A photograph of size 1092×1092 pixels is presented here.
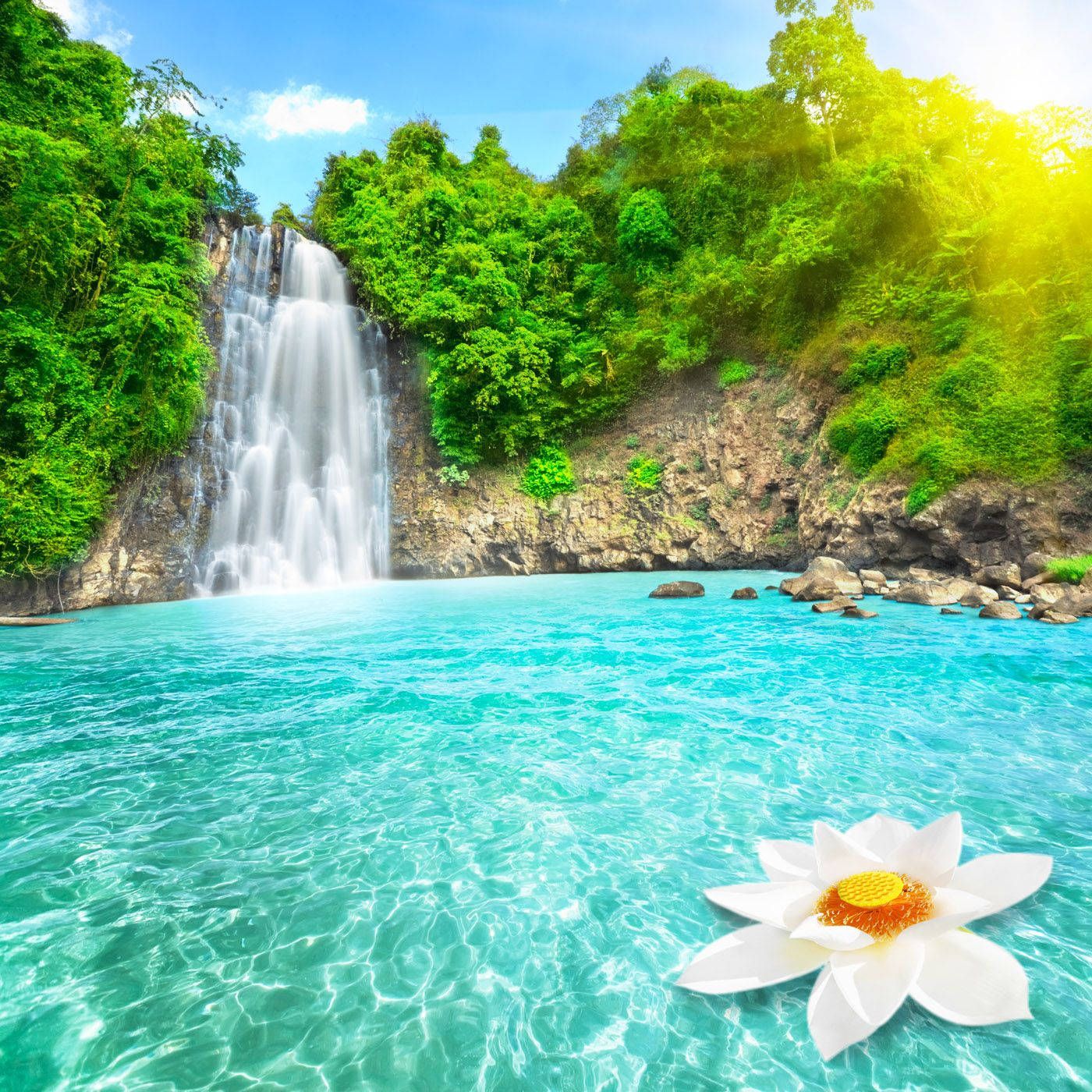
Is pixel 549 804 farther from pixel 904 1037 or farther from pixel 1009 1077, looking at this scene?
pixel 1009 1077

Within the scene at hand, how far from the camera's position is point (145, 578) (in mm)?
16625

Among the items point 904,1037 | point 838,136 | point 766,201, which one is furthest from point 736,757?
point 838,136

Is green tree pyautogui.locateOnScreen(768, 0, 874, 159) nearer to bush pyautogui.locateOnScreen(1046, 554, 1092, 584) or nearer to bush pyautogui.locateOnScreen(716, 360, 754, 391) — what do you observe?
bush pyautogui.locateOnScreen(716, 360, 754, 391)

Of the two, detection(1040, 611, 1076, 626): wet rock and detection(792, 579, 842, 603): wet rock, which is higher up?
detection(792, 579, 842, 603): wet rock

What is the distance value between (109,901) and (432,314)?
862 inches

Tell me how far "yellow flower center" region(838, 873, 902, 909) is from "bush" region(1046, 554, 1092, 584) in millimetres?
13598

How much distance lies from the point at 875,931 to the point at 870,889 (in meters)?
0.14

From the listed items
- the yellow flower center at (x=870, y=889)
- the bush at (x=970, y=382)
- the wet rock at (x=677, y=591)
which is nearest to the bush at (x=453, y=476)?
the wet rock at (x=677, y=591)

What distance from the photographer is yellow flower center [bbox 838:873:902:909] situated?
2.04 metres

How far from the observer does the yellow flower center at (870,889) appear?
204 centimetres

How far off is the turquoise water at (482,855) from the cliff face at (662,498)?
12.3m

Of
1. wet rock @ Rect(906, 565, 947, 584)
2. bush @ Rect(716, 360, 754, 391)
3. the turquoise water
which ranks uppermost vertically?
bush @ Rect(716, 360, 754, 391)

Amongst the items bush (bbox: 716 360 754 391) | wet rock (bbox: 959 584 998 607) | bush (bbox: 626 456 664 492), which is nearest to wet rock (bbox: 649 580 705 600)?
wet rock (bbox: 959 584 998 607)

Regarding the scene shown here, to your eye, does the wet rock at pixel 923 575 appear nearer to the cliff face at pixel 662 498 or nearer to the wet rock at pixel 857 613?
the cliff face at pixel 662 498
